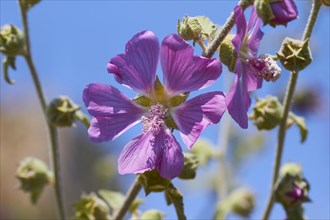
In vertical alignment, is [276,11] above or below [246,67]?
above

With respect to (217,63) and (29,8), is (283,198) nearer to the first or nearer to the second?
(217,63)

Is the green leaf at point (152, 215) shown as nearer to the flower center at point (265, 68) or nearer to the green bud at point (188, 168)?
the green bud at point (188, 168)

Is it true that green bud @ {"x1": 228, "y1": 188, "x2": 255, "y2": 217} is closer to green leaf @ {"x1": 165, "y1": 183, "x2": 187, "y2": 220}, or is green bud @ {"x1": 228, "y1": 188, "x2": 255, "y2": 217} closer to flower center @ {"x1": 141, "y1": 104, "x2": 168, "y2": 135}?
green leaf @ {"x1": 165, "y1": 183, "x2": 187, "y2": 220}

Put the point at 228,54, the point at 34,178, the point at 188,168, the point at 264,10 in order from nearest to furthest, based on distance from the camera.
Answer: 1. the point at 264,10
2. the point at 228,54
3. the point at 188,168
4. the point at 34,178

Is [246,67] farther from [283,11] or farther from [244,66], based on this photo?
[283,11]

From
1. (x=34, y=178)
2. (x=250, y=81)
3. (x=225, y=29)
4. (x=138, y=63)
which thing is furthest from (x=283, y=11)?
(x=34, y=178)

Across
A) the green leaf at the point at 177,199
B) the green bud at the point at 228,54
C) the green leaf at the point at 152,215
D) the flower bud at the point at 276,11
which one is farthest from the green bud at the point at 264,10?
the green leaf at the point at 152,215
